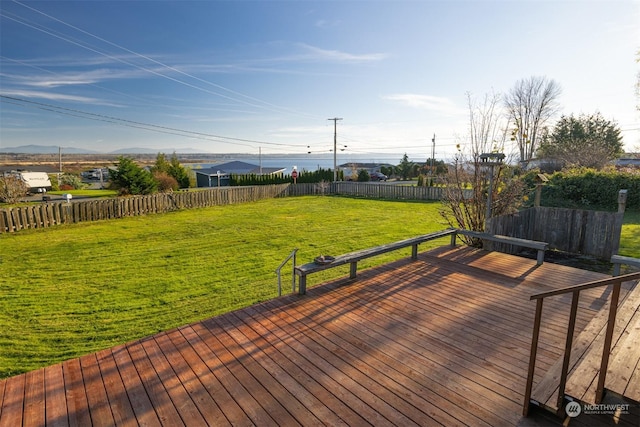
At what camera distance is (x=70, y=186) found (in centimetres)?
3150

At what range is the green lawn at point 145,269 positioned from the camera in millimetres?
4672

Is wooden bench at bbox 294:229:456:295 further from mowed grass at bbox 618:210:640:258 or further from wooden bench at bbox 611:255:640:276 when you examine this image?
mowed grass at bbox 618:210:640:258

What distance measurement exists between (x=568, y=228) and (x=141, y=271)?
1016 cm

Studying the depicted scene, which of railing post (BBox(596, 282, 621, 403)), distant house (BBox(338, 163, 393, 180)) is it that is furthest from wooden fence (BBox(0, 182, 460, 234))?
railing post (BBox(596, 282, 621, 403))

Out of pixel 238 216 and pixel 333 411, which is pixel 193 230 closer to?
pixel 238 216

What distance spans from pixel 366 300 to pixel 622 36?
13125 mm

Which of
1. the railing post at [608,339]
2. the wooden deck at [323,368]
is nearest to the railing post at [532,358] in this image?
the wooden deck at [323,368]

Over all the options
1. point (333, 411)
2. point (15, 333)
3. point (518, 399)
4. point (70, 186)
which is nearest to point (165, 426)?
point (333, 411)

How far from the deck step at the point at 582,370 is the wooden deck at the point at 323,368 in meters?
0.22

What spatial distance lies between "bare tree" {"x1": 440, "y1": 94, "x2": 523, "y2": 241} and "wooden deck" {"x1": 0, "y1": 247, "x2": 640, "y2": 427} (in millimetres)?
3535

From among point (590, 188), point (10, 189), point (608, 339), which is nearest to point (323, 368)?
point (608, 339)

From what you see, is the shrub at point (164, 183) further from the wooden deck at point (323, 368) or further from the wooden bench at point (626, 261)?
the wooden bench at point (626, 261)

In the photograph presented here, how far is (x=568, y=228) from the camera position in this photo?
7.59m

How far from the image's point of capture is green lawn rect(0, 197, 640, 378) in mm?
4672
